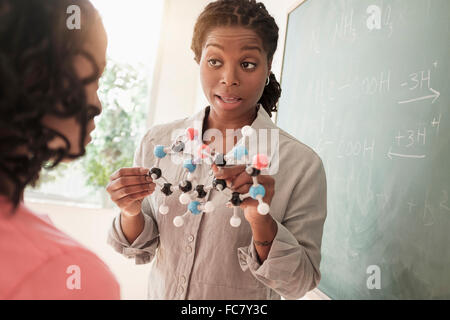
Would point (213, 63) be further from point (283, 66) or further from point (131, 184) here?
point (283, 66)

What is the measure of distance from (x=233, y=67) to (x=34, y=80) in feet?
1.71

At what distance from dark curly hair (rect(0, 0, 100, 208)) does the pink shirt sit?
0.12ft

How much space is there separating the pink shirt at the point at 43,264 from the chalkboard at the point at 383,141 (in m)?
0.72

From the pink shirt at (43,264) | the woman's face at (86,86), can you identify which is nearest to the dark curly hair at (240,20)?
the woman's face at (86,86)

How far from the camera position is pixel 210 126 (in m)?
1.05

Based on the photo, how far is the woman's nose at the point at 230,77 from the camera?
86cm

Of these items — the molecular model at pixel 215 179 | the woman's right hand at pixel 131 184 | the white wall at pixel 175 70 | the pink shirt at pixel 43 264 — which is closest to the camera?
the pink shirt at pixel 43 264

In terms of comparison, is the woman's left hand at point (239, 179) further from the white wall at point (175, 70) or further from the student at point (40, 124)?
the white wall at point (175, 70)

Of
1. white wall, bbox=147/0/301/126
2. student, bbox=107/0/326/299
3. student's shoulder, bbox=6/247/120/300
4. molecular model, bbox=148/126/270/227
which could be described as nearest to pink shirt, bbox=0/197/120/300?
student's shoulder, bbox=6/247/120/300

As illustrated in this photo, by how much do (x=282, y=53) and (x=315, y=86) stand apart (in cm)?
44

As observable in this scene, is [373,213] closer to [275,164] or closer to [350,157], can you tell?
[350,157]

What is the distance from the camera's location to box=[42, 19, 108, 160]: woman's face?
47 cm
